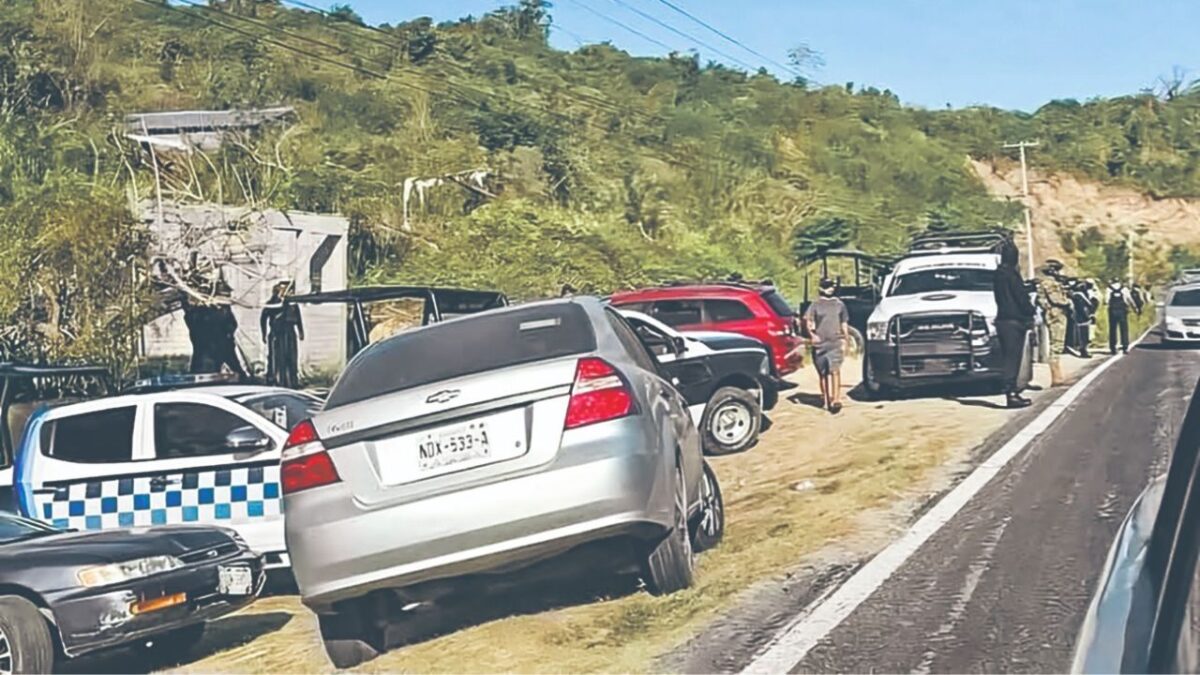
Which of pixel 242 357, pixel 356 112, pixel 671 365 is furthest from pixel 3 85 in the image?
pixel 671 365

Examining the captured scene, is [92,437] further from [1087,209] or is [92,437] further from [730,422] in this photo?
[1087,209]

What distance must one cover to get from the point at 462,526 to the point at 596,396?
867 millimetres

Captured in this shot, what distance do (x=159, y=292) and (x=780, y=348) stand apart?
812 centimetres

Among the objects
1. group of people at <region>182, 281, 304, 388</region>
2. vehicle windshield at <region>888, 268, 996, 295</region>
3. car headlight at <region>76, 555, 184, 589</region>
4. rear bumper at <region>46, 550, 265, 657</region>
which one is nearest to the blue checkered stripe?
rear bumper at <region>46, 550, 265, 657</region>

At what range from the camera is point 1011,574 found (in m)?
7.98

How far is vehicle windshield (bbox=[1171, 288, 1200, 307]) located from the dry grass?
16407 mm

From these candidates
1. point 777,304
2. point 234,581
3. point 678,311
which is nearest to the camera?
point 234,581

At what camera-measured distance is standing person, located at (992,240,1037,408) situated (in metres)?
16.5

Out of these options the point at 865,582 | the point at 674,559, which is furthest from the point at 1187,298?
the point at 674,559

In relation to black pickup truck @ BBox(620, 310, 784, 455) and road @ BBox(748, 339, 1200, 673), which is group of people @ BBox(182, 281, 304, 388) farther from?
road @ BBox(748, 339, 1200, 673)

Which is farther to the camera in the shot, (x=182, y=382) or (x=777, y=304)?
(x=777, y=304)

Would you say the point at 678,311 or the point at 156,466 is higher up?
the point at 678,311

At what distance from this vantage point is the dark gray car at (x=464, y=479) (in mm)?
6840

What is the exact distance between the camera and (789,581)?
326 inches
